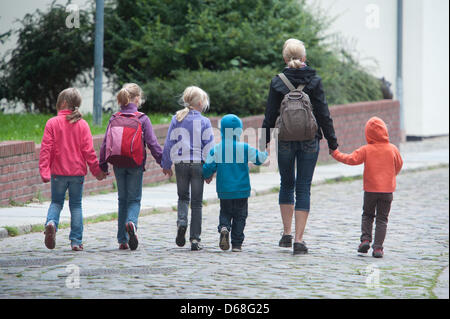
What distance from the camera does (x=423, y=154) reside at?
22750 millimetres

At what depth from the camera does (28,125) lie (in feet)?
49.8

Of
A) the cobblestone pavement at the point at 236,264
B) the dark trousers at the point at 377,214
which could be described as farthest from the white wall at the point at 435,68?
the dark trousers at the point at 377,214

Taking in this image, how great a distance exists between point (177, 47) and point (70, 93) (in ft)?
32.1

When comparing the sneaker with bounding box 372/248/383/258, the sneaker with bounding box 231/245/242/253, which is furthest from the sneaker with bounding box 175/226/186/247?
the sneaker with bounding box 372/248/383/258

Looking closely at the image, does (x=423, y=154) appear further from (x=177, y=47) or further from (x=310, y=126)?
(x=310, y=126)

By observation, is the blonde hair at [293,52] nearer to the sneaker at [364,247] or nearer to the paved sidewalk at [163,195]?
the sneaker at [364,247]

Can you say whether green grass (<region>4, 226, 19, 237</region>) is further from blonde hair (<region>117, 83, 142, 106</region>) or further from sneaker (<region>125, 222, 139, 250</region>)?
blonde hair (<region>117, 83, 142, 106</region>)

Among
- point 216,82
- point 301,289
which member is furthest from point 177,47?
point 301,289

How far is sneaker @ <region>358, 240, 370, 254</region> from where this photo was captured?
8.64m

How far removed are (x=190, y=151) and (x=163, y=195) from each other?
4.64 meters

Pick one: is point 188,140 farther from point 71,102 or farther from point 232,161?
point 71,102

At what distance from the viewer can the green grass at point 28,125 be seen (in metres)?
13.5

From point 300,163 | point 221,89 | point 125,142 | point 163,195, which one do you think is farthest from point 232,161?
point 221,89
